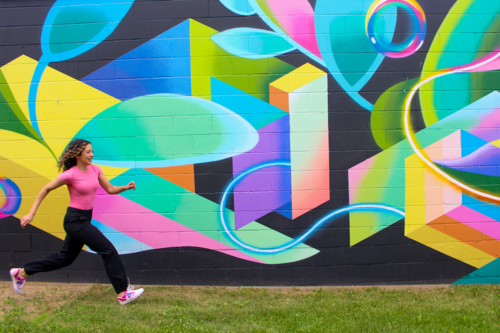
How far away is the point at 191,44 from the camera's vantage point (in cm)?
450

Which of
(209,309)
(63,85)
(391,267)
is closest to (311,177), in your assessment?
(391,267)

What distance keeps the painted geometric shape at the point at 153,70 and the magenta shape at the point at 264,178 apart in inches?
42.8

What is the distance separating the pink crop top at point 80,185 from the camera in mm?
3861

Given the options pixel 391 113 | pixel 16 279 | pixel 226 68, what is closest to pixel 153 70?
pixel 226 68

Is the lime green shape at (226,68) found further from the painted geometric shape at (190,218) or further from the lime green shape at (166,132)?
the painted geometric shape at (190,218)

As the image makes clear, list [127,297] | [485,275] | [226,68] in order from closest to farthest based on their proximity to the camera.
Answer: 1. [127,297]
2. [226,68]
3. [485,275]

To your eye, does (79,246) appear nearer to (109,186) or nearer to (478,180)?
(109,186)

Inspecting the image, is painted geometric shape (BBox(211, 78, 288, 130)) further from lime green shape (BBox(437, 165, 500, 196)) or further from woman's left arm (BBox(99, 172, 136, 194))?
lime green shape (BBox(437, 165, 500, 196))

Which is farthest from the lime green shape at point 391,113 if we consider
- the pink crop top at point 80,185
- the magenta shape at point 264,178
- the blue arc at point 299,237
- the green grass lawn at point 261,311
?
the pink crop top at point 80,185

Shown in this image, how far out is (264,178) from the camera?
4531mm

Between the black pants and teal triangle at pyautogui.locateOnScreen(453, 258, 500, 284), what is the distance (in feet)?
13.3

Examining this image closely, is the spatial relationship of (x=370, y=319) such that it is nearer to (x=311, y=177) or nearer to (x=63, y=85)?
(x=311, y=177)

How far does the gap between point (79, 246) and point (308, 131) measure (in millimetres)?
2917

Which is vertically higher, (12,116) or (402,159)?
(12,116)
